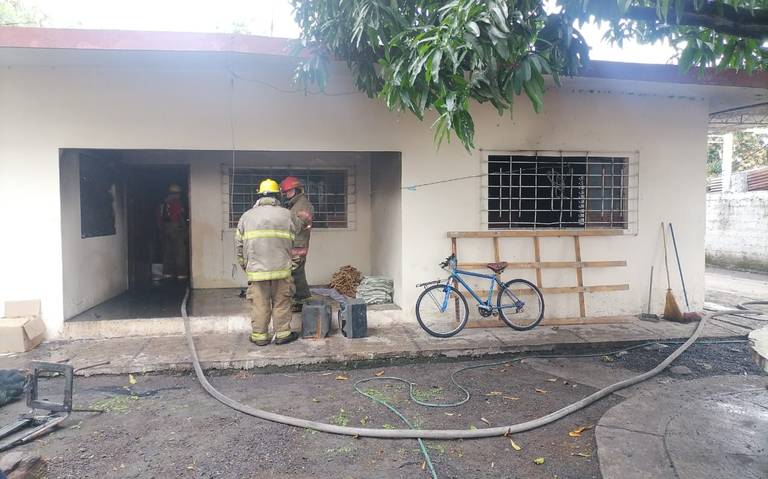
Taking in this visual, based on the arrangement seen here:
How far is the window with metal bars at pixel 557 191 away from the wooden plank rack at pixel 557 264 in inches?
10.2

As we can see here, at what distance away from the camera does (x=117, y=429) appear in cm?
392

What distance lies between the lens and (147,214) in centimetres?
969

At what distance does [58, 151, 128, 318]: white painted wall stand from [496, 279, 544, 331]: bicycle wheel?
537cm

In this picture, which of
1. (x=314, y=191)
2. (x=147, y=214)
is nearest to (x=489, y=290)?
(x=314, y=191)

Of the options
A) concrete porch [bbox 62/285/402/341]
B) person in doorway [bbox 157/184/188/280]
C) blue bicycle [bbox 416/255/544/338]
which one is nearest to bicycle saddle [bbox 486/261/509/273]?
blue bicycle [bbox 416/255/544/338]

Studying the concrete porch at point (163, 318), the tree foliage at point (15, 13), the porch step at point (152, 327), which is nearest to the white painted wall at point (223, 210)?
the concrete porch at point (163, 318)

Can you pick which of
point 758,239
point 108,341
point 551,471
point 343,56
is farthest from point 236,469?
point 758,239

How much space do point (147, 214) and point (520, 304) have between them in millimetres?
7069

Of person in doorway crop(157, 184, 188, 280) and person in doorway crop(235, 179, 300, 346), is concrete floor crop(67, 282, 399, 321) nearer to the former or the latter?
person in doorway crop(235, 179, 300, 346)

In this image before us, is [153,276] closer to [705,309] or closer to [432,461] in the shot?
[432,461]

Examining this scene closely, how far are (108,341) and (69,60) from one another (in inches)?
128

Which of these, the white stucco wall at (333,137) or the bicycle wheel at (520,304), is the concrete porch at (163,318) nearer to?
the white stucco wall at (333,137)

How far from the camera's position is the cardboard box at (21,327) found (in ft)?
18.5

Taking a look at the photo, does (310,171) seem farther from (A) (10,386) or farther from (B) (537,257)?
(A) (10,386)
